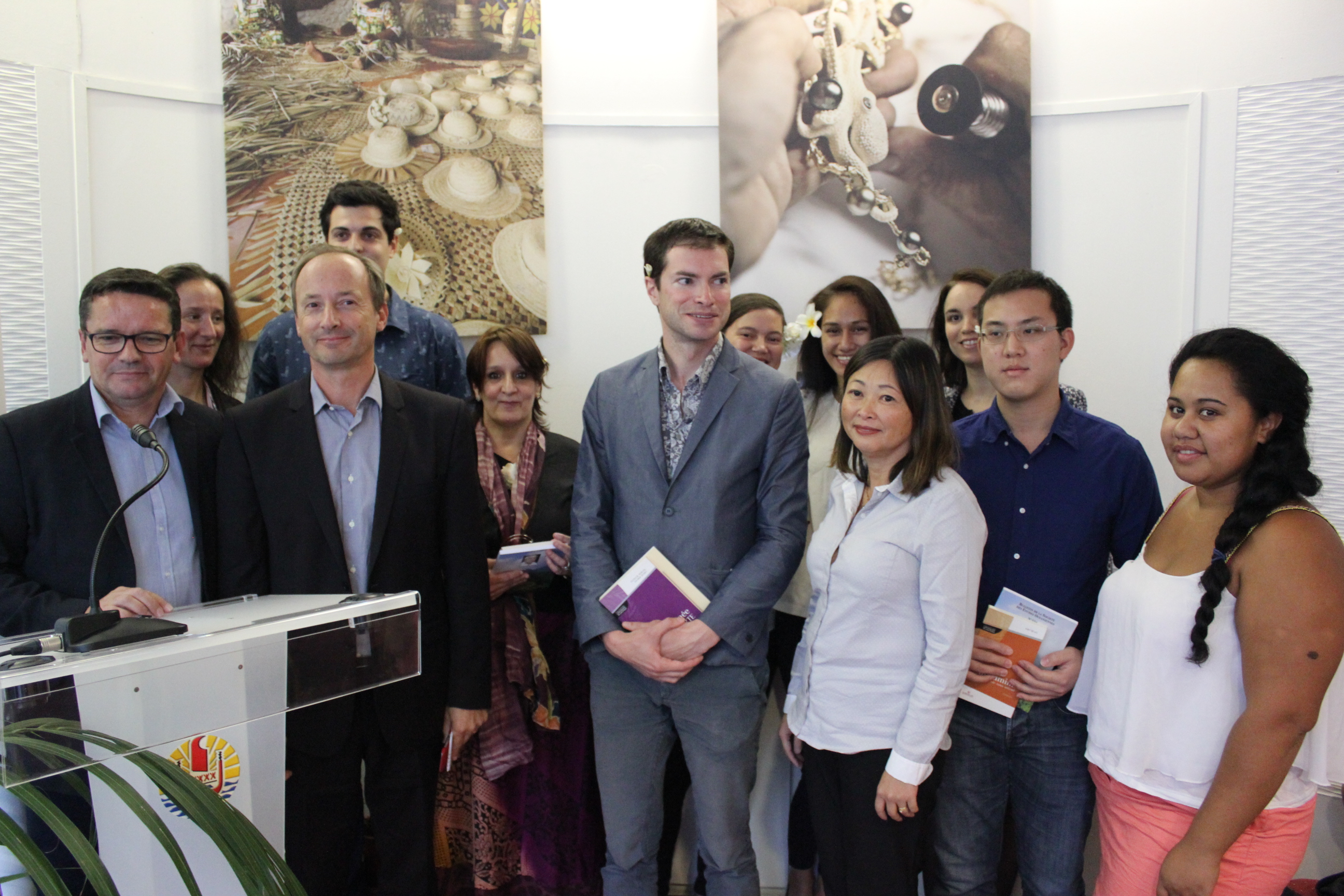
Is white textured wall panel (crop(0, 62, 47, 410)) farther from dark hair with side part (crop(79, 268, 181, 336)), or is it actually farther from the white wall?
dark hair with side part (crop(79, 268, 181, 336))

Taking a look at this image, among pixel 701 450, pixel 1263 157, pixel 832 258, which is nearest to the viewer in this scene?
pixel 701 450

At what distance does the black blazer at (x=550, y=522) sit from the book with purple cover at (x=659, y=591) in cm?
68

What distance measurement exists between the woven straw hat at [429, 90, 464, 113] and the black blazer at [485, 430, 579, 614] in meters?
1.59

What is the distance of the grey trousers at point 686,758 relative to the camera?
227 cm

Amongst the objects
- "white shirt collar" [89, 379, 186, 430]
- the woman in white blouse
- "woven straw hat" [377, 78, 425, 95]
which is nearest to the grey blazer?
the woman in white blouse

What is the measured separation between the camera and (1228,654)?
1.70 meters

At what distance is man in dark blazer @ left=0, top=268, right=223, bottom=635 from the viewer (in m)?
2.04

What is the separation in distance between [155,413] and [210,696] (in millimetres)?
1150

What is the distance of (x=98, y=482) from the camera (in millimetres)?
2074

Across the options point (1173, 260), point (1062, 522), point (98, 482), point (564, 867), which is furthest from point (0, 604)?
point (1173, 260)

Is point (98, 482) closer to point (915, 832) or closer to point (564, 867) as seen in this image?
point (564, 867)

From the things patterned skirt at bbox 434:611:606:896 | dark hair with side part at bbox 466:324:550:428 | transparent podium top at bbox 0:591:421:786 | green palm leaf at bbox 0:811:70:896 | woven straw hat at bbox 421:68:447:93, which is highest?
woven straw hat at bbox 421:68:447:93

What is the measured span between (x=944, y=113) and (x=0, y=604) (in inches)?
138

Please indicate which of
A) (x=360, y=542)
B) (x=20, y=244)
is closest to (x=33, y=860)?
(x=360, y=542)
